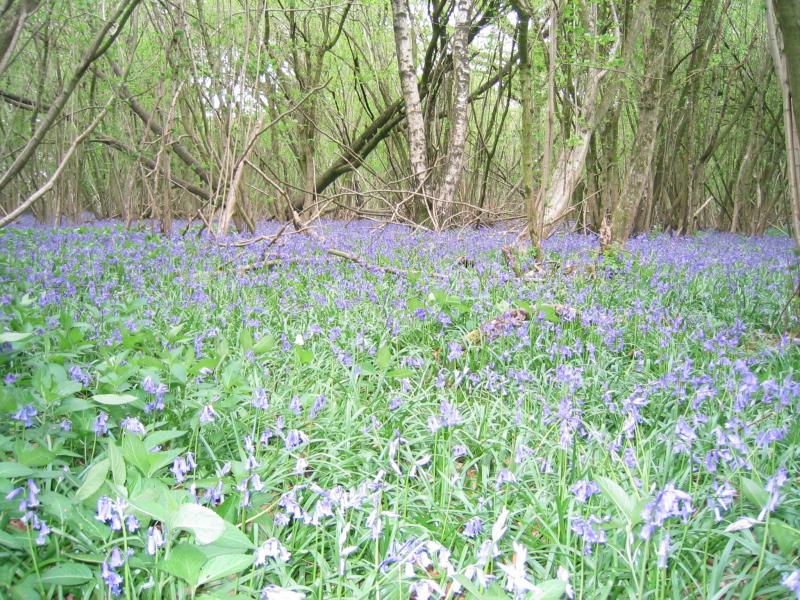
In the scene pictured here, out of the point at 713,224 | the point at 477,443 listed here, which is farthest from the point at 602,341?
the point at 713,224

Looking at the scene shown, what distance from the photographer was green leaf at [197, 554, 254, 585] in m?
1.19

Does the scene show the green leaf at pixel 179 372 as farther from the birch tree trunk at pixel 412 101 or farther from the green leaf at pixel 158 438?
the birch tree trunk at pixel 412 101

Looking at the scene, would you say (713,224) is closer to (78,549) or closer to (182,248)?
(182,248)

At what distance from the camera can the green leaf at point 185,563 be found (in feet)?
3.84

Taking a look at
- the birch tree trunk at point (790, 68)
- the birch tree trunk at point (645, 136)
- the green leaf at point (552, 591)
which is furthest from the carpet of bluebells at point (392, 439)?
the birch tree trunk at point (645, 136)

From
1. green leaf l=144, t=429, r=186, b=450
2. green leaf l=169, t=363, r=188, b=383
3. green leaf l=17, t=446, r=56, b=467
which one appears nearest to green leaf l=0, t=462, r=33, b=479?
green leaf l=17, t=446, r=56, b=467

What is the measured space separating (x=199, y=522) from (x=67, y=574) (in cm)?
39

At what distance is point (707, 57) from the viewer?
11.7 meters

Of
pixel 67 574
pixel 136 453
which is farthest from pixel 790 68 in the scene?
pixel 67 574

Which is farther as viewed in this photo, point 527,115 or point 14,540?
point 527,115

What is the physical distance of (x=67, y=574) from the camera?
130 cm

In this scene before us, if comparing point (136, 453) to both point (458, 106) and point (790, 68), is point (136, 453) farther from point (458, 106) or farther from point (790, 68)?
point (458, 106)

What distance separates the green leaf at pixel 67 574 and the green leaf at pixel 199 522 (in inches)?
12.3

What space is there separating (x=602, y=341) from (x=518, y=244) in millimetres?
3753
